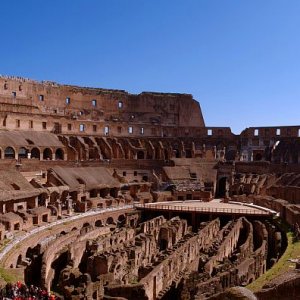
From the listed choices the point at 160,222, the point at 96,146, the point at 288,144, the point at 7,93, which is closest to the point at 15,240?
the point at 160,222

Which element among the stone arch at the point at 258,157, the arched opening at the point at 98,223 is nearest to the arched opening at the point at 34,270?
the arched opening at the point at 98,223

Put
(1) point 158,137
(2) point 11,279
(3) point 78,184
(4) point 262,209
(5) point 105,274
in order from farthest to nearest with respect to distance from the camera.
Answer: (1) point 158,137, (3) point 78,184, (4) point 262,209, (5) point 105,274, (2) point 11,279

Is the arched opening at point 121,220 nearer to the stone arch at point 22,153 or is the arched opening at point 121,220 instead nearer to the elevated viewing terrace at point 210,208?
the elevated viewing terrace at point 210,208

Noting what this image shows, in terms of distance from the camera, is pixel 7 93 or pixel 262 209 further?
pixel 7 93

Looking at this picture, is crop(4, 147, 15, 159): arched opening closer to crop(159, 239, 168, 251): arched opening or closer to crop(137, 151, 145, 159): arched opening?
crop(137, 151, 145, 159): arched opening

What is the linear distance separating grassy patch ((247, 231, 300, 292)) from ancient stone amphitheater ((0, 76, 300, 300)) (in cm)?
11

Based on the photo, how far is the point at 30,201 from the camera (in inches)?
1366

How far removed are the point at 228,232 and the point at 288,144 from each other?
27.6 metres

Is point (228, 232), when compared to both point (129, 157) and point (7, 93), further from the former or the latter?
point (7, 93)

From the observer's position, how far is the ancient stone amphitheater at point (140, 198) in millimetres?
19984

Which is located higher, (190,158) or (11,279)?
(190,158)

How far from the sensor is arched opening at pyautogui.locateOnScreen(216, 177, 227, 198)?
164 ft

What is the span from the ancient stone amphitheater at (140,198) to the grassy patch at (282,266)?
114 millimetres

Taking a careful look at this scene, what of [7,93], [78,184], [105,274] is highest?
[7,93]
